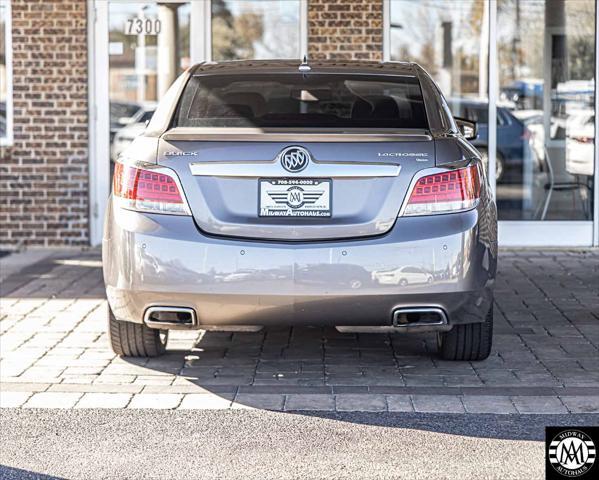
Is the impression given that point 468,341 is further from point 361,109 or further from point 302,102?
point 302,102

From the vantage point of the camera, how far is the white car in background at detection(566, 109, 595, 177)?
11875 millimetres

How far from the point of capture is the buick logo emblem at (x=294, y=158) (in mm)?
6131

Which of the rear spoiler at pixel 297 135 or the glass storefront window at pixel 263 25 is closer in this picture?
the rear spoiler at pixel 297 135

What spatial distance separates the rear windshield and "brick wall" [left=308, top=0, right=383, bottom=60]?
170 inches

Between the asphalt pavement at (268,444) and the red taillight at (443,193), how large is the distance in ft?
3.30

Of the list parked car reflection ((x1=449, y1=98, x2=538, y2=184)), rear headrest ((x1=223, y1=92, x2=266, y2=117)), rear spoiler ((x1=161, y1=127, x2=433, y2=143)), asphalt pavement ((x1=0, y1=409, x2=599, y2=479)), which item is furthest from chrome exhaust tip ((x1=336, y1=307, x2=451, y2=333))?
parked car reflection ((x1=449, y1=98, x2=538, y2=184))

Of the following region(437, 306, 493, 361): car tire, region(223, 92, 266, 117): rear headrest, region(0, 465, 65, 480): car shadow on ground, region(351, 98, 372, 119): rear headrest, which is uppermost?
region(223, 92, 266, 117): rear headrest

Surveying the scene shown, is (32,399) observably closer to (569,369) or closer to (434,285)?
(434,285)

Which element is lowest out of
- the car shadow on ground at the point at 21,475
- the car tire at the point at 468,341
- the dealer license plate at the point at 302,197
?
the car shadow on ground at the point at 21,475

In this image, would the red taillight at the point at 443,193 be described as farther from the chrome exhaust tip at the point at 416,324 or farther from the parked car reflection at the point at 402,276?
the chrome exhaust tip at the point at 416,324

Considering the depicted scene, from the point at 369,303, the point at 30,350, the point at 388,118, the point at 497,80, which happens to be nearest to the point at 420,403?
the point at 369,303

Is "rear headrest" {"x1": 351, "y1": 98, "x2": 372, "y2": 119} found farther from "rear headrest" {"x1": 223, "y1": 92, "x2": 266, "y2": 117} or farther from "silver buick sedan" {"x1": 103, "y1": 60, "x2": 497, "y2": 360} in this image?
"silver buick sedan" {"x1": 103, "y1": 60, "x2": 497, "y2": 360}
